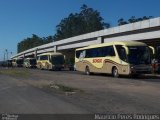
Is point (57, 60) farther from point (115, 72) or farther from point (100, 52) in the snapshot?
point (115, 72)

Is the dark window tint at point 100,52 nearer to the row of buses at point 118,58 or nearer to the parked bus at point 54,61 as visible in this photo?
the row of buses at point 118,58

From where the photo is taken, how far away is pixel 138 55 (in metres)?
35.4

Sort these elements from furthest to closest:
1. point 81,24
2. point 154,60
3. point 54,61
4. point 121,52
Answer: point 81,24 < point 54,61 < point 154,60 < point 121,52

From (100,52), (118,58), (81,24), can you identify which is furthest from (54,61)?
(81,24)

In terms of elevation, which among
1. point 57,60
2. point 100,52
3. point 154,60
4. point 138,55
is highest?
point 100,52

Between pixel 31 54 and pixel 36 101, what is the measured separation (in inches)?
5022

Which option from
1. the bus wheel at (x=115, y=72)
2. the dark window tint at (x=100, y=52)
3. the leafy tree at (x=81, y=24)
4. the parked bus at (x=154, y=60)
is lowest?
the bus wheel at (x=115, y=72)

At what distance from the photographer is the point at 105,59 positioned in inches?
1529

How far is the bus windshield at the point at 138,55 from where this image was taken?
35219 mm

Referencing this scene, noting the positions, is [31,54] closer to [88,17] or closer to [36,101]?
[88,17]

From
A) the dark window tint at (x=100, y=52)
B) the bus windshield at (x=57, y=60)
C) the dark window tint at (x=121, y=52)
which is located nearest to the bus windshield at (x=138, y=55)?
the dark window tint at (x=121, y=52)

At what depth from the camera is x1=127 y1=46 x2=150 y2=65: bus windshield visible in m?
35.2

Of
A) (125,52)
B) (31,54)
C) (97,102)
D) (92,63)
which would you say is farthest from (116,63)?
(31,54)

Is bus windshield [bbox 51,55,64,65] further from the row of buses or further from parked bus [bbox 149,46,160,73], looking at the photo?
parked bus [bbox 149,46,160,73]
